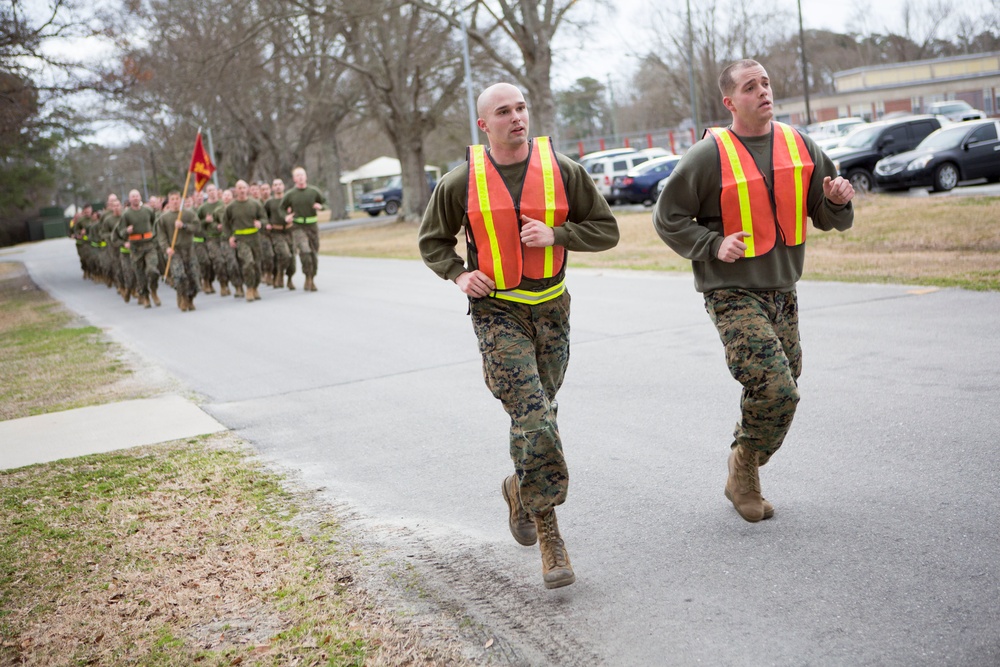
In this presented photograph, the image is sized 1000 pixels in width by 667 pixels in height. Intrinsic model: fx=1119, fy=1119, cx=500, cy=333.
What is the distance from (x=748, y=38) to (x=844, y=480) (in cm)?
8012

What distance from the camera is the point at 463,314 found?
14258 mm

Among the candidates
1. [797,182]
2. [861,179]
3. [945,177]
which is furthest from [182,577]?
[861,179]

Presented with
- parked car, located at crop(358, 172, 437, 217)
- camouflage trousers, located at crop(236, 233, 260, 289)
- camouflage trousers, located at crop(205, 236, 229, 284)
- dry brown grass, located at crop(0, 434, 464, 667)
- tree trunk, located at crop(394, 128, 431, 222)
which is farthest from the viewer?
parked car, located at crop(358, 172, 437, 217)

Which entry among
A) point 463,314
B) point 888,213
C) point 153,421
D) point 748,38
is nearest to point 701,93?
point 748,38

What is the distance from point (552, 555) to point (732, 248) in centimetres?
149

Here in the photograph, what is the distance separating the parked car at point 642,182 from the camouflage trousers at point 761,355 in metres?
31.1

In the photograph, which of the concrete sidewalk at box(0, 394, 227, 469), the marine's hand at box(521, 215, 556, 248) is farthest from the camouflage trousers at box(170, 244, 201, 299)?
the marine's hand at box(521, 215, 556, 248)

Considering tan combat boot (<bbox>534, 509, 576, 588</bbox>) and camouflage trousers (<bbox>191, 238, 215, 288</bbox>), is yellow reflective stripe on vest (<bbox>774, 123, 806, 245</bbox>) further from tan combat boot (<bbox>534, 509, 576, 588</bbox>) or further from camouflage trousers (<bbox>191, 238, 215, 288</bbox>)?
camouflage trousers (<bbox>191, 238, 215, 288</bbox>)

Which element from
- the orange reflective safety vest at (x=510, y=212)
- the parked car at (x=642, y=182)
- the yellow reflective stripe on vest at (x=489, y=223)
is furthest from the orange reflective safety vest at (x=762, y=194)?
the parked car at (x=642, y=182)

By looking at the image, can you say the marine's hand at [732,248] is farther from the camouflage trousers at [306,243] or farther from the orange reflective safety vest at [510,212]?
the camouflage trousers at [306,243]

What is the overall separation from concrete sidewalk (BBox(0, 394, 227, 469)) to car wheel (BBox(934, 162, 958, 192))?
19.2 metres

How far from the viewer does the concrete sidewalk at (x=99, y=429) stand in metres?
8.06

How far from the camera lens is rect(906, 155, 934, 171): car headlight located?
24062 mm

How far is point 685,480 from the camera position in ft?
19.2
